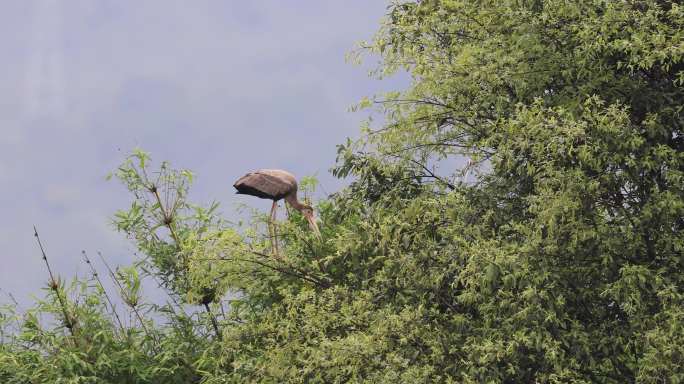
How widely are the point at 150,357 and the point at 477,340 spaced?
699 cm

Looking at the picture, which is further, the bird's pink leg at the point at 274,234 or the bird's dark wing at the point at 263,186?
the bird's dark wing at the point at 263,186

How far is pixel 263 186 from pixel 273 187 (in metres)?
0.16

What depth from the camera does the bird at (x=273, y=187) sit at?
55.9 feet

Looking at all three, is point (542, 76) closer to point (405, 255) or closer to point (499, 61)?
point (499, 61)

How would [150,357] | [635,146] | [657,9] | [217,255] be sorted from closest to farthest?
[635,146], [657,9], [217,255], [150,357]

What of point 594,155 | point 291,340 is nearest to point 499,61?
point 594,155

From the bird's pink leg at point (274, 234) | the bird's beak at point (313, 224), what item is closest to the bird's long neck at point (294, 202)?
the bird's beak at point (313, 224)

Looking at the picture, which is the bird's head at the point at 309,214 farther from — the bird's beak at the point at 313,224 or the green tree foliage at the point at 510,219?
the green tree foliage at the point at 510,219

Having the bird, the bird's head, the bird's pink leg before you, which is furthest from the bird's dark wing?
the bird's head

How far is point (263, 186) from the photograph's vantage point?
1709 centimetres

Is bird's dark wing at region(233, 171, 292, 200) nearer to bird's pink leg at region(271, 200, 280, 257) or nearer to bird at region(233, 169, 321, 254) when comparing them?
bird at region(233, 169, 321, 254)

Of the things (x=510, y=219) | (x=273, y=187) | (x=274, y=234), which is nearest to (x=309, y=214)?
(x=273, y=187)

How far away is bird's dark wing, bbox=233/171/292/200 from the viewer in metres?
17.0

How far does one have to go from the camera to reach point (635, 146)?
38.0 ft
